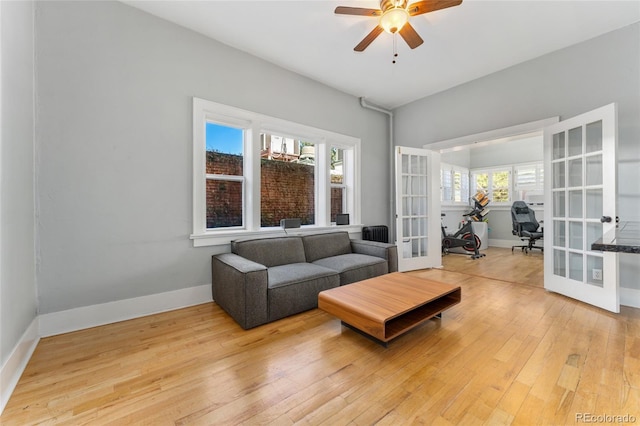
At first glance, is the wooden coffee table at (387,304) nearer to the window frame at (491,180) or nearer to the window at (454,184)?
the window at (454,184)

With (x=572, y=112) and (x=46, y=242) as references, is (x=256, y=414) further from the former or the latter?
(x=572, y=112)

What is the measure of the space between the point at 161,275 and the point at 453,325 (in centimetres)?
291

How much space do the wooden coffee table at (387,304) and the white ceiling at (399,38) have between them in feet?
8.84

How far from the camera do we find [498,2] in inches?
93.0

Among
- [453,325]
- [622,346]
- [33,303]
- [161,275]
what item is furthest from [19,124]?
[622,346]

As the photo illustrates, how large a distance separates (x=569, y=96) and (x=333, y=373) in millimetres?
4156

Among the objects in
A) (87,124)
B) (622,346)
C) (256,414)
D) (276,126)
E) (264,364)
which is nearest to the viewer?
(256,414)

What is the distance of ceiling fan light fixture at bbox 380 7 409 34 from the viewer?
6.68ft

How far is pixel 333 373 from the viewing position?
1.61 metres

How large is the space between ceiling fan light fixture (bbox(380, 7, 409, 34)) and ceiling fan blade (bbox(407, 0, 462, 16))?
57 millimetres

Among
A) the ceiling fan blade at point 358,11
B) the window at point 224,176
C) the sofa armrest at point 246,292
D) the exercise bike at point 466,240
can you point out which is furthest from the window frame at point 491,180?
the sofa armrest at point 246,292

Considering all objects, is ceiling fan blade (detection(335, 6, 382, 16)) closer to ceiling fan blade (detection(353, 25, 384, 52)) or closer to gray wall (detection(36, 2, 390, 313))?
ceiling fan blade (detection(353, 25, 384, 52))

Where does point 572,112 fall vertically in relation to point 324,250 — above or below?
above

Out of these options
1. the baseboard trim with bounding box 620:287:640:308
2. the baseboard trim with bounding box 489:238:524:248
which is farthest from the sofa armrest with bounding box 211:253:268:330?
the baseboard trim with bounding box 489:238:524:248
